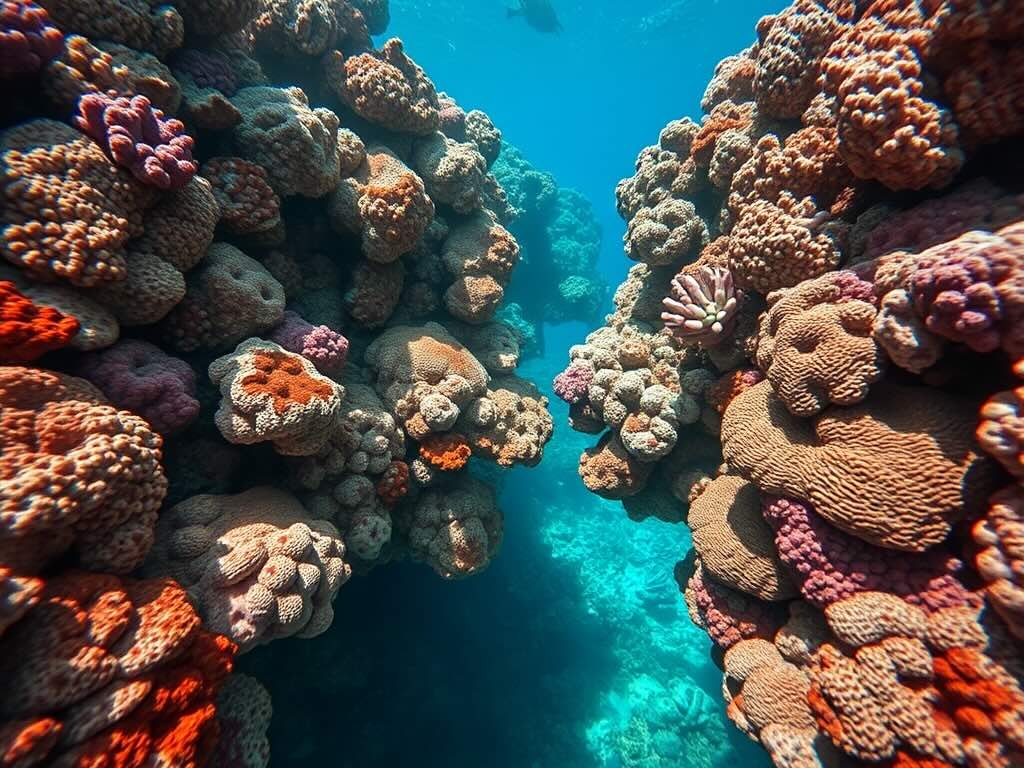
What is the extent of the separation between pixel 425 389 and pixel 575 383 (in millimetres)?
2268

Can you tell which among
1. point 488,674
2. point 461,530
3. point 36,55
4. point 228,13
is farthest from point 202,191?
point 488,674

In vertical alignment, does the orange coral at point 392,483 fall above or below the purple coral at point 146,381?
below

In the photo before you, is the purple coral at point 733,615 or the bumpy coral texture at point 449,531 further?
the bumpy coral texture at point 449,531

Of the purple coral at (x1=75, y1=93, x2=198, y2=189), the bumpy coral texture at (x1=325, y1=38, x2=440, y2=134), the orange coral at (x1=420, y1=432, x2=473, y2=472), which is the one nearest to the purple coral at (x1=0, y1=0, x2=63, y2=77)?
the purple coral at (x1=75, y1=93, x2=198, y2=189)

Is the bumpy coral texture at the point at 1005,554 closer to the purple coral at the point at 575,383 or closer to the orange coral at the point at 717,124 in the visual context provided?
the purple coral at the point at 575,383

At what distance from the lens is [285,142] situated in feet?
16.8

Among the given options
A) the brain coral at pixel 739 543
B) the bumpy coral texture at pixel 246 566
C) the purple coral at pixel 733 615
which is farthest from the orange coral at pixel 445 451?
the purple coral at pixel 733 615

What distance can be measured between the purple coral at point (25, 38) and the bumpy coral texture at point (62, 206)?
44 centimetres

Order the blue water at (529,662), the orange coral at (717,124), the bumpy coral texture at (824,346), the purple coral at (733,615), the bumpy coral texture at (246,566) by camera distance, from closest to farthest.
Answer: the bumpy coral texture at (824,346) < the bumpy coral texture at (246,566) < the purple coral at (733,615) < the orange coral at (717,124) < the blue water at (529,662)

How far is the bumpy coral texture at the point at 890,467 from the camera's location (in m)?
2.95

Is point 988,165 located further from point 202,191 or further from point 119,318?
point 119,318

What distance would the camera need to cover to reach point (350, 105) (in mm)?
7395

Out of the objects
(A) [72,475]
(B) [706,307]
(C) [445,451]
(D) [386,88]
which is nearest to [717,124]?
(B) [706,307]

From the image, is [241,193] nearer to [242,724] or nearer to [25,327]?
[25,327]
